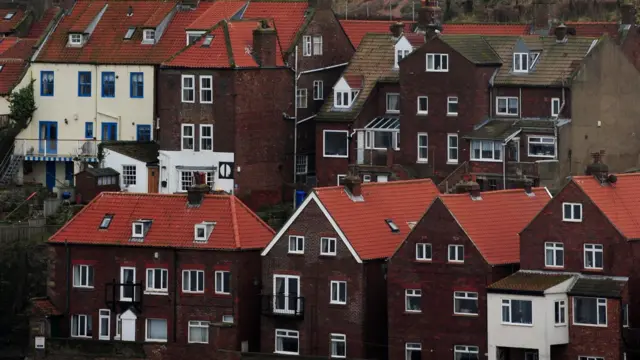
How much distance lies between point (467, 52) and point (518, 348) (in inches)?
861

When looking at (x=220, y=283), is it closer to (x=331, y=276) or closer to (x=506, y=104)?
(x=331, y=276)

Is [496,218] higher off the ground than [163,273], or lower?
higher

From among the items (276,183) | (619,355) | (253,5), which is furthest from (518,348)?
(253,5)

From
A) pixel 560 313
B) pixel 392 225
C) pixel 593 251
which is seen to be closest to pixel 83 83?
pixel 392 225

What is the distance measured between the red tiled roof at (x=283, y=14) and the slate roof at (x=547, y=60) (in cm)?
1044

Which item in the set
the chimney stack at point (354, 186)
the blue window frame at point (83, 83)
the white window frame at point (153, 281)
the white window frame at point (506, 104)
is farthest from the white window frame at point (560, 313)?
the blue window frame at point (83, 83)

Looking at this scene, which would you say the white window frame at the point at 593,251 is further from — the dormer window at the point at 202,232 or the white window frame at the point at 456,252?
the dormer window at the point at 202,232

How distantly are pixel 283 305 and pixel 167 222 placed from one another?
7237mm

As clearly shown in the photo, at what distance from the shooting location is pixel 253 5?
452 feet

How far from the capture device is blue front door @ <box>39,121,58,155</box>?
13662 centimetres

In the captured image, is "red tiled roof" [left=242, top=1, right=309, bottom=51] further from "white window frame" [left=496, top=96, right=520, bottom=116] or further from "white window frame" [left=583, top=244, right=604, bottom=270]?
"white window frame" [left=583, top=244, right=604, bottom=270]

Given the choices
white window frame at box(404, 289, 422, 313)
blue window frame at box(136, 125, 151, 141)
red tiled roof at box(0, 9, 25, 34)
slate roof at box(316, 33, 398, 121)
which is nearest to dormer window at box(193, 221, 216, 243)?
white window frame at box(404, 289, 422, 313)

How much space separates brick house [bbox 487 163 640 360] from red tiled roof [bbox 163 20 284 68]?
78.0 ft

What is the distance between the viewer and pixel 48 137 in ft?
449
